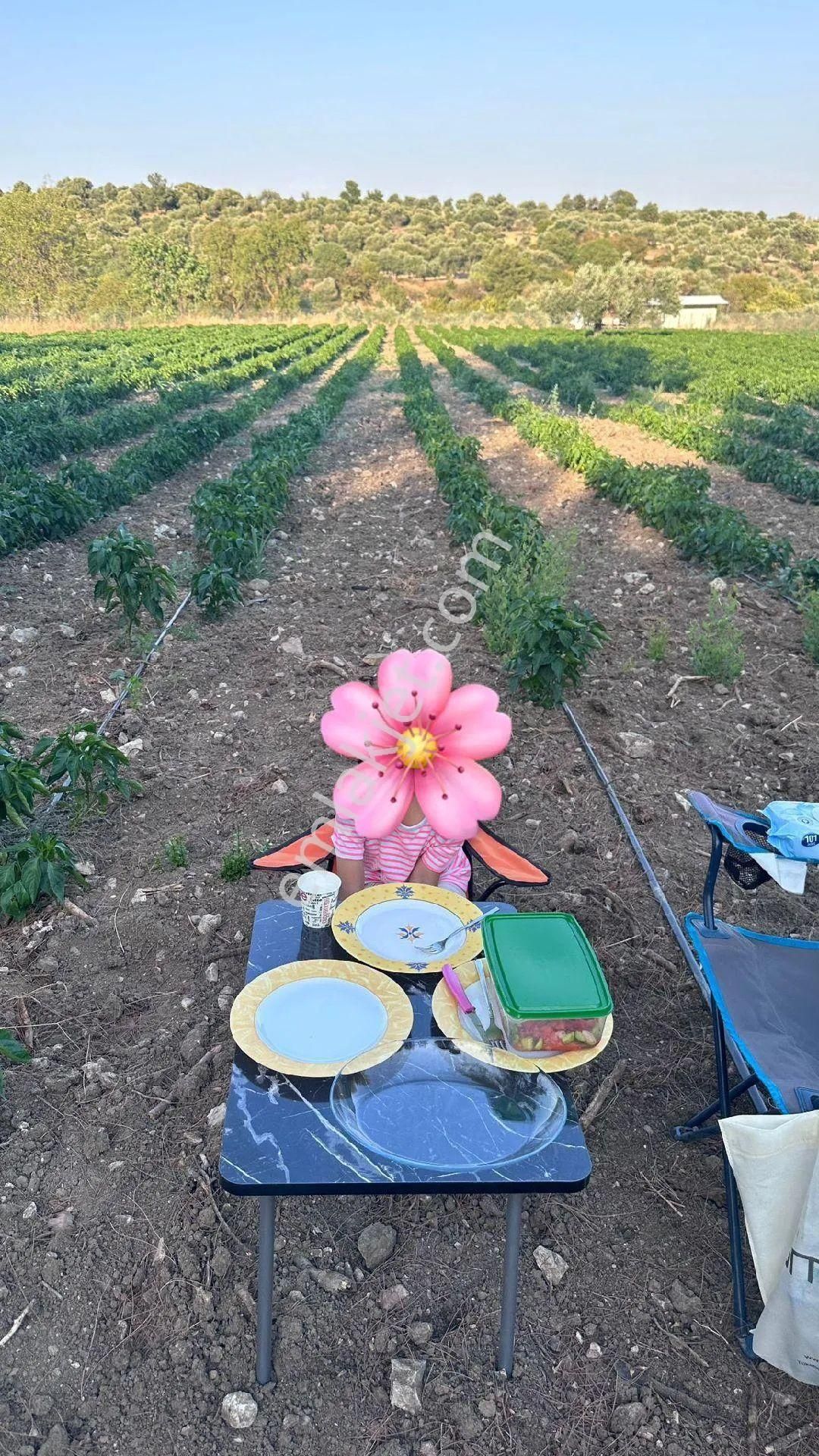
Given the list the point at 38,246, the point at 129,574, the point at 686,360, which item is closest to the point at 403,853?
the point at 129,574

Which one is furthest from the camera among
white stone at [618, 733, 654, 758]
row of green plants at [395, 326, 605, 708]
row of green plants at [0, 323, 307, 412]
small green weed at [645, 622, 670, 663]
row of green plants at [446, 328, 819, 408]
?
row of green plants at [446, 328, 819, 408]

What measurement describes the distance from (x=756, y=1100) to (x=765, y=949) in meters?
0.43

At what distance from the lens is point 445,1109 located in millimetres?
1723

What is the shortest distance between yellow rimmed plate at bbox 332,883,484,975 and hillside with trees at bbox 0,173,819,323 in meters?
48.6

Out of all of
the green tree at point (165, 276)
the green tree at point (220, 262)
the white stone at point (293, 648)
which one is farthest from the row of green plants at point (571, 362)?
the green tree at point (220, 262)

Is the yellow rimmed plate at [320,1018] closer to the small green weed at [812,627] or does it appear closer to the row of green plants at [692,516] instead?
the small green weed at [812,627]

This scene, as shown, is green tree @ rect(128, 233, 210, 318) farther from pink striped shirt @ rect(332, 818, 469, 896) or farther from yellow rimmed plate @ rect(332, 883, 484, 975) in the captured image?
yellow rimmed plate @ rect(332, 883, 484, 975)

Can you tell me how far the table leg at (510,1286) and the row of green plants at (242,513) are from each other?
5070 millimetres

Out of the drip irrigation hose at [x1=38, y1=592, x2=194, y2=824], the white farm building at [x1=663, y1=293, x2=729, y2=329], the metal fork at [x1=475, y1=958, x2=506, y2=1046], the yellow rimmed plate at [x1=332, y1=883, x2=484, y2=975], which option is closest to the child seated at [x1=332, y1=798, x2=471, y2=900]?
the yellow rimmed plate at [x1=332, y1=883, x2=484, y2=975]

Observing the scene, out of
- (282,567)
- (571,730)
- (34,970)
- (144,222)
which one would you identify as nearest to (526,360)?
(282,567)

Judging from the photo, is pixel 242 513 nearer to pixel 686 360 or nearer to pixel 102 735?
pixel 102 735

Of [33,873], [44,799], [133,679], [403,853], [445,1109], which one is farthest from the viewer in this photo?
[133,679]

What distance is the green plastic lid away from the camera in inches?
68.5

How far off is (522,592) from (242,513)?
108 inches
